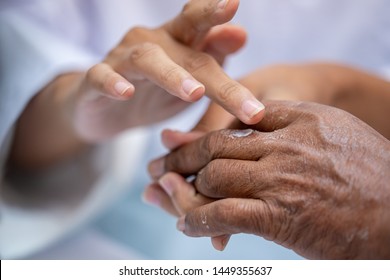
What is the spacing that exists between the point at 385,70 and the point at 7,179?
2.50ft

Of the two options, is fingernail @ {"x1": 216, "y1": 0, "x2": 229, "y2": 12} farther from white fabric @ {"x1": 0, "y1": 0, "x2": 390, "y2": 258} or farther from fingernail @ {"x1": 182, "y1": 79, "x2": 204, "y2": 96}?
white fabric @ {"x1": 0, "y1": 0, "x2": 390, "y2": 258}

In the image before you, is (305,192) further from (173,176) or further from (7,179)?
(7,179)

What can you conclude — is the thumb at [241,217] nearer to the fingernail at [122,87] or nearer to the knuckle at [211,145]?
the knuckle at [211,145]

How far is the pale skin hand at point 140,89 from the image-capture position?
57 centimetres

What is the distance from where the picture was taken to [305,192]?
459 millimetres

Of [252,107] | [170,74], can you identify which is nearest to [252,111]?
[252,107]

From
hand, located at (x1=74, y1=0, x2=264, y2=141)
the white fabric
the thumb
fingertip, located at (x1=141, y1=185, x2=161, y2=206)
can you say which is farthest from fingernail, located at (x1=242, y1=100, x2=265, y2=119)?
the white fabric

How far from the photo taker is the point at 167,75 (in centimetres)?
57

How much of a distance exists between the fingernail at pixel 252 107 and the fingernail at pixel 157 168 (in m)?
0.18

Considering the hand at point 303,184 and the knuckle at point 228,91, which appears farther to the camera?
the knuckle at point 228,91

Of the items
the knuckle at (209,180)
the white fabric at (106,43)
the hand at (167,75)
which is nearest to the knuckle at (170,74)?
the hand at (167,75)

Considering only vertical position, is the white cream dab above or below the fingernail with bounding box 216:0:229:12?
below

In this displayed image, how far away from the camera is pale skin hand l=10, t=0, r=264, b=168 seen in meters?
0.57
